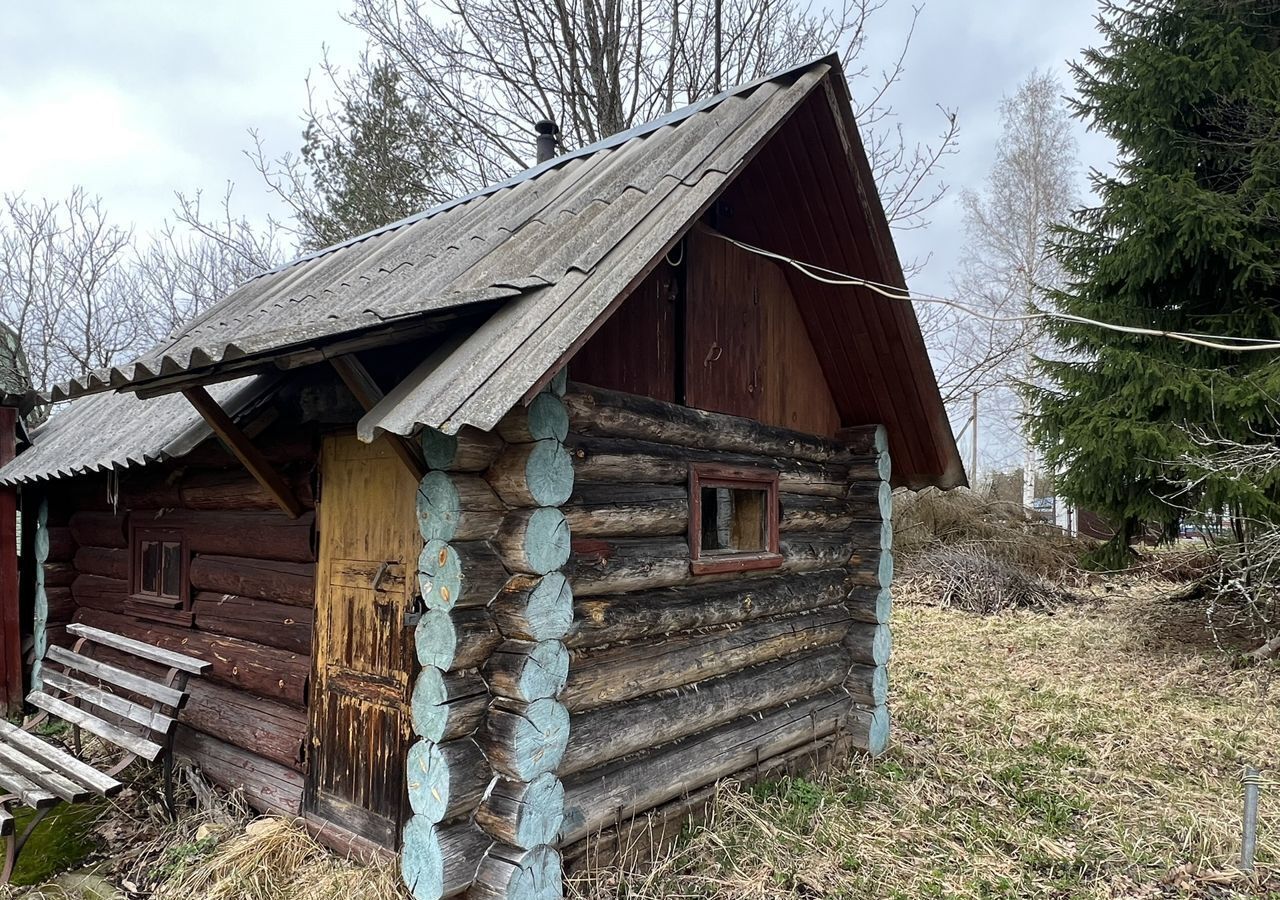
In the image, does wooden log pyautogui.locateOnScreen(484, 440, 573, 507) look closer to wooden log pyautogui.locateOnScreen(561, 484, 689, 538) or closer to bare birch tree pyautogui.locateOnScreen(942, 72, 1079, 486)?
wooden log pyautogui.locateOnScreen(561, 484, 689, 538)

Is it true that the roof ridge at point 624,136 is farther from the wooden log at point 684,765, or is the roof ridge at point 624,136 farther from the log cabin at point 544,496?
the wooden log at point 684,765

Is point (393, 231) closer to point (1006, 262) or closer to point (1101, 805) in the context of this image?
point (1101, 805)

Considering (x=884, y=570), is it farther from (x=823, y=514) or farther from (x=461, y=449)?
(x=461, y=449)

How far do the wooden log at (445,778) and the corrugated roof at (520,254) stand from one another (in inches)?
64.6

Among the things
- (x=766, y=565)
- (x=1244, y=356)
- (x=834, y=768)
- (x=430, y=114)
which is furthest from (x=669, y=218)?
(x=430, y=114)

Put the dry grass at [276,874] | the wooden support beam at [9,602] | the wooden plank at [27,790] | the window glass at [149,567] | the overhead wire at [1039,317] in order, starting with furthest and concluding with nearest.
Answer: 1. the wooden support beam at [9,602]
2. the window glass at [149,567]
3. the wooden plank at [27,790]
4. the dry grass at [276,874]
5. the overhead wire at [1039,317]

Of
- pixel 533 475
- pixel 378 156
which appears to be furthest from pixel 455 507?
pixel 378 156

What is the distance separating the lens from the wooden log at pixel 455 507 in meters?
3.55

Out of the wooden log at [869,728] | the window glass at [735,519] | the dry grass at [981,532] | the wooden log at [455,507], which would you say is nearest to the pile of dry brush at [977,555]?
the dry grass at [981,532]

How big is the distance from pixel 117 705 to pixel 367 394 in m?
3.41

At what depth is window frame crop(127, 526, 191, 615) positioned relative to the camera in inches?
227

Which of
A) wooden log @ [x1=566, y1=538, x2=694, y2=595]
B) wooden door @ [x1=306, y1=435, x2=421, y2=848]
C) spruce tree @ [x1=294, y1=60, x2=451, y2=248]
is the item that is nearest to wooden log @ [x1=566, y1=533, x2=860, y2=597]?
wooden log @ [x1=566, y1=538, x2=694, y2=595]

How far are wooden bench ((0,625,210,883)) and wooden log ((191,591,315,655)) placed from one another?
0.28m

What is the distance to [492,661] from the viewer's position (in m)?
3.69
